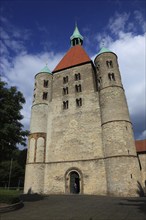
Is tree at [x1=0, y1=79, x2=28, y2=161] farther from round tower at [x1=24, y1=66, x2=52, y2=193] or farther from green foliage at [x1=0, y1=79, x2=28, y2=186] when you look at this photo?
round tower at [x1=24, y1=66, x2=52, y2=193]

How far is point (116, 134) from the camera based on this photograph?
22.8 m

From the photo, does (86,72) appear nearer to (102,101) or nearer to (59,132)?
(102,101)

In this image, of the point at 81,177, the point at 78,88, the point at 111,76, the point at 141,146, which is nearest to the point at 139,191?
the point at 81,177

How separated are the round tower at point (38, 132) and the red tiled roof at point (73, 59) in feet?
10.6

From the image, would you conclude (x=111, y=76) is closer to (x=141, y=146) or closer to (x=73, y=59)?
(x=73, y=59)

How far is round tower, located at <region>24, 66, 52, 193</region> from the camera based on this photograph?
2567cm

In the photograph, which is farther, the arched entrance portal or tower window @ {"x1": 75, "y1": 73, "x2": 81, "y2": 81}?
tower window @ {"x1": 75, "y1": 73, "x2": 81, "y2": 81}

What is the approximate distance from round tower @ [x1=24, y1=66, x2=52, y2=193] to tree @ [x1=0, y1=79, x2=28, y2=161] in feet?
40.4

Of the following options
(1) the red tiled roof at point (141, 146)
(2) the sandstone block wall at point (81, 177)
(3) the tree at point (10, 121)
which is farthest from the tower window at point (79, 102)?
(3) the tree at point (10, 121)

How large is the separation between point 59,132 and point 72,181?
7909 millimetres

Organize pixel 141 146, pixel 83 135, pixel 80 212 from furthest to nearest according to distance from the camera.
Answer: pixel 141 146 → pixel 83 135 → pixel 80 212

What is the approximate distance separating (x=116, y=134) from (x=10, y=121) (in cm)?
1411

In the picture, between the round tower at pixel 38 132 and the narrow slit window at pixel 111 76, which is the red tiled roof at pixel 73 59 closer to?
the round tower at pixel 38 132

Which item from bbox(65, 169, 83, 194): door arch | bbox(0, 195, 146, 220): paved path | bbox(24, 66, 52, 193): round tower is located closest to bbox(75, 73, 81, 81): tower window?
bbox(24, 66, 52, 193): round tower
